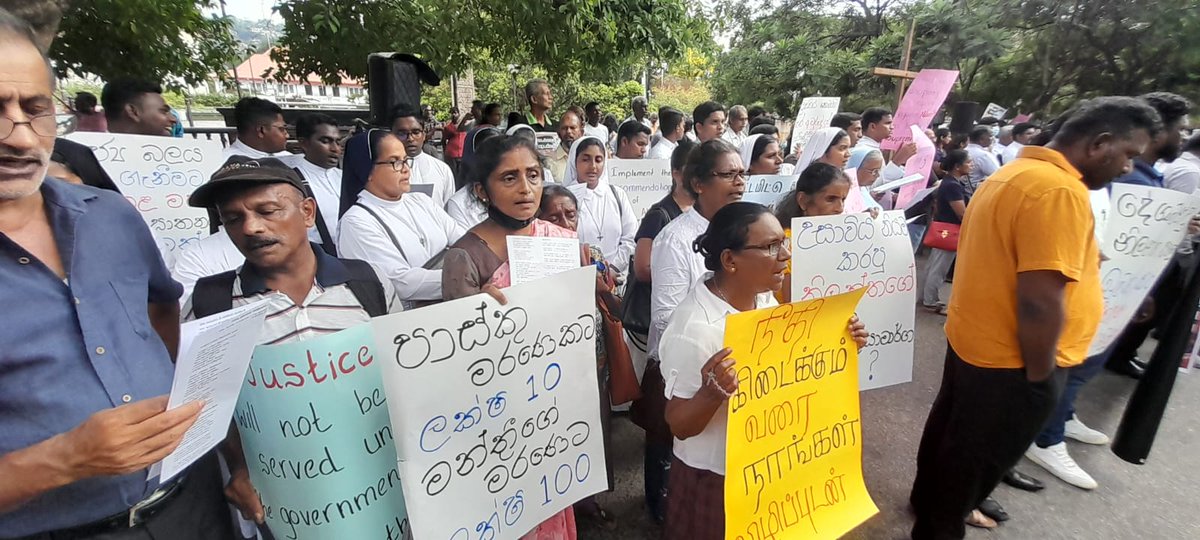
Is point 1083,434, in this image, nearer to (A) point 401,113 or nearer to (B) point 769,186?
(B) point 769,186

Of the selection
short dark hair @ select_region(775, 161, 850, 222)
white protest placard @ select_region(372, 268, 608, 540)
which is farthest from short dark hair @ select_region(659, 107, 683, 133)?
white protest placard @ select_region(372, 268, 608, 540)

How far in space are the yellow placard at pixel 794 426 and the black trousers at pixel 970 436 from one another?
58 cm

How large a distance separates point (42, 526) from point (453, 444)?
0.84 m

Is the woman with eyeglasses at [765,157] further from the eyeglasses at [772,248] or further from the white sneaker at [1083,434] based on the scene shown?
the white sneaker at [1083,434]

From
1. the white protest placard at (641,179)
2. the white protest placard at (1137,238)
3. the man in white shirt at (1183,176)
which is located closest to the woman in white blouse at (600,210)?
the white protest placard at (641,179)

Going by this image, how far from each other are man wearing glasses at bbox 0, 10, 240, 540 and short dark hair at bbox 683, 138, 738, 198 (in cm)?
211

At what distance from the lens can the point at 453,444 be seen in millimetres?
1538

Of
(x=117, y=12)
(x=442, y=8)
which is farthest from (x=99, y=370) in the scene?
(x=442, y=8)

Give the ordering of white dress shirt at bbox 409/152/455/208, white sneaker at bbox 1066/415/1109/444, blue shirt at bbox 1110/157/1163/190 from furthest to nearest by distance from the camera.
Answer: white dress shirt at bbox 409/152/455/208 → white sneaker at bbox 1066/415/1109/444 → blue shirt at bbox 1110/157/1163/190

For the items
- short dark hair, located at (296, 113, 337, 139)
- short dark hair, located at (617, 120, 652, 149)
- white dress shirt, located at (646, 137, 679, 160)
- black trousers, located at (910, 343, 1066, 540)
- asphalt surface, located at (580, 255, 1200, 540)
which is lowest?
asphalt surface, located at (580, 255, 1200, 540)

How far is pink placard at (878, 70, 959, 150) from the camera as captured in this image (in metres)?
6.01

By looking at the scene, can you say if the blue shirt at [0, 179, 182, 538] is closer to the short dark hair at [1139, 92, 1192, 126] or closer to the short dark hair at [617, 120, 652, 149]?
the short dark hair at [617, 120, 652, 149]

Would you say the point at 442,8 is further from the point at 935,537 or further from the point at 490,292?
the point at 935,537

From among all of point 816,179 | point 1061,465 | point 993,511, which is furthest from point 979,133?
point 993,511
